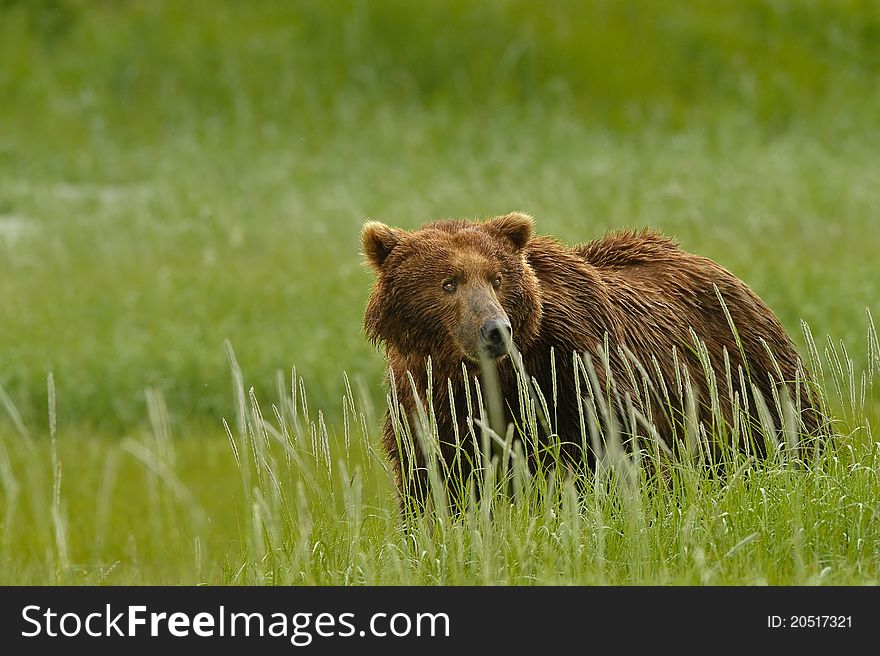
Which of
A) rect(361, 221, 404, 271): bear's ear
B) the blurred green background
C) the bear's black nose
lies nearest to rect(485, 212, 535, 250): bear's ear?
rect(361, 221, 404, 271): bear's ear

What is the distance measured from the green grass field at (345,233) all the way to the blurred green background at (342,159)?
0.18 ft

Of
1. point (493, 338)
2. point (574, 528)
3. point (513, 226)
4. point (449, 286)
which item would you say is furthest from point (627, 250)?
point (574, 528)

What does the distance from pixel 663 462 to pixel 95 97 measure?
783 inches

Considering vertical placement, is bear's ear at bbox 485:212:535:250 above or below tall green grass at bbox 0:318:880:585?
above

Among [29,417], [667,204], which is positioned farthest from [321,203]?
[29,417]

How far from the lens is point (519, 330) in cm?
474

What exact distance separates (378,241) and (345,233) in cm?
975

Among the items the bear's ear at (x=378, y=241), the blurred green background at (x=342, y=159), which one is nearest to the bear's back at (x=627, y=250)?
the bear's ear at (x=378, y=241)

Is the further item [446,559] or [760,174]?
[760,174]

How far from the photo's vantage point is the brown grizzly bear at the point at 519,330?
4602 millimetres

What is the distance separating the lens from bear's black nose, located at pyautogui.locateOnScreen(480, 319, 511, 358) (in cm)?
438

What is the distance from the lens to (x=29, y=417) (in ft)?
30.7

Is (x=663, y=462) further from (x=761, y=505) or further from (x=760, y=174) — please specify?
(x=760, y=174)

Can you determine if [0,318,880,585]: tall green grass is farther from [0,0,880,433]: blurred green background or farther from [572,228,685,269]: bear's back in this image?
[0,0,880,433]: blurred green background
